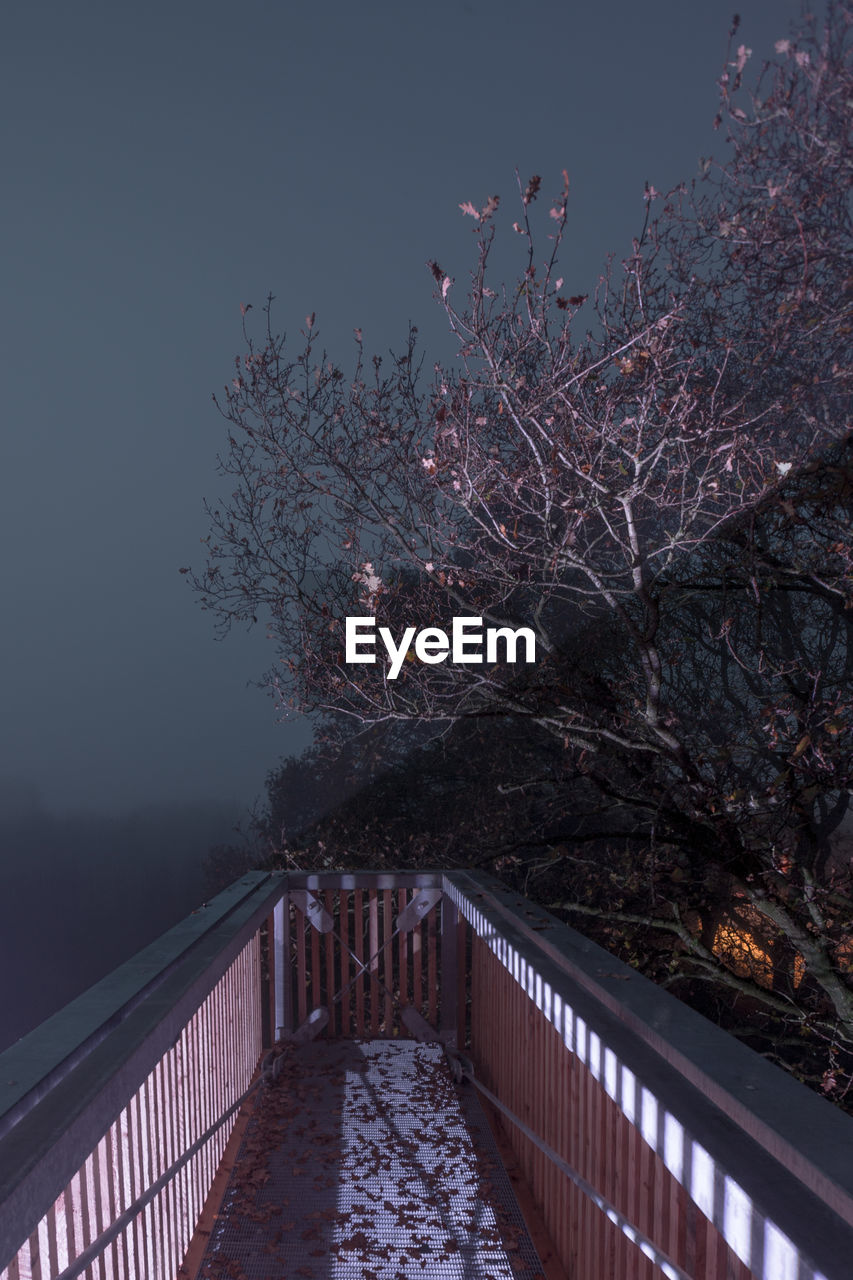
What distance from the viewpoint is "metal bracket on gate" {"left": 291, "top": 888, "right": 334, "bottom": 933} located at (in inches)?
203

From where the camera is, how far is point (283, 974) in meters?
5.18

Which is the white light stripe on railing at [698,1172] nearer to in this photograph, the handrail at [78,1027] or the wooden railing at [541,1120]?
the wooden railing at [541,1120]

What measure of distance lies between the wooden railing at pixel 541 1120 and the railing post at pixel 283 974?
1096 millimetres

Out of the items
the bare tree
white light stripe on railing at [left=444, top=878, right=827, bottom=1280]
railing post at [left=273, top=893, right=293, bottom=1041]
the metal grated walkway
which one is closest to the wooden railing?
white light stripe on railing at [left=444, top=878, right=827, bottom=1280]

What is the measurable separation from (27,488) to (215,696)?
219ft

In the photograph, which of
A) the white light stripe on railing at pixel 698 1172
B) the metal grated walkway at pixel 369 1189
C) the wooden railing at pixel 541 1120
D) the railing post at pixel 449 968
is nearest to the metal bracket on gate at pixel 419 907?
the railing post at pixel 449 968

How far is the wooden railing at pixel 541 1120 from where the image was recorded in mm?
1273

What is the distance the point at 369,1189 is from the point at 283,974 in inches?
78.0

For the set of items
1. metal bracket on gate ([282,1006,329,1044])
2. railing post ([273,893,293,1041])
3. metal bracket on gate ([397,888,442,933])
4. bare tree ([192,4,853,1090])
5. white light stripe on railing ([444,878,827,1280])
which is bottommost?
metal bracket on gate ([282,1006,329,1044])

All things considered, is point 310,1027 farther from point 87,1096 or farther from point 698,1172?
point 698,1172

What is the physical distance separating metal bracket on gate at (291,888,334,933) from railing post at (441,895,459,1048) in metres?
0.74

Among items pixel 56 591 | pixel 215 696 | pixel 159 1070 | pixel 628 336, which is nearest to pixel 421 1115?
pixel 159 1070

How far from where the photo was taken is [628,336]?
522 cm

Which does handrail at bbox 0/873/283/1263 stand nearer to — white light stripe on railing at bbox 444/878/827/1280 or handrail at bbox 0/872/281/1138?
handrail at bbox 0/872/281/1138
